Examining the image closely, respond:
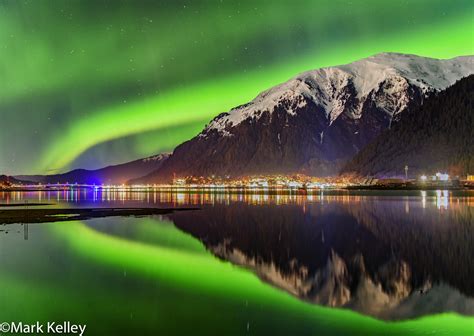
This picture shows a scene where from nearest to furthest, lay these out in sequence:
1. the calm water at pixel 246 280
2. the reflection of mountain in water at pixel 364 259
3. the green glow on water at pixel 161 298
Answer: the green glow on water at pixel 161 298
the calm water at pixel 246 280
the reflection of mountain in water at pixel 364 259

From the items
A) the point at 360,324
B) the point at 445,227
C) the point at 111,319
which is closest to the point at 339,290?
the point at 360,324

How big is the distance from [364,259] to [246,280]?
9234 mm

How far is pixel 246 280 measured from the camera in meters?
30.0

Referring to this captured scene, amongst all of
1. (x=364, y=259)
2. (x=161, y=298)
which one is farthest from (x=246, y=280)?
(x=364, y=259)

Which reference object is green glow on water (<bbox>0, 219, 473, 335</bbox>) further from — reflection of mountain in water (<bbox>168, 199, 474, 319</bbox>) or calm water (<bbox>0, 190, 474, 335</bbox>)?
reflection of mountain in water (<bbox>168, 199, 474, 319</bbox>)

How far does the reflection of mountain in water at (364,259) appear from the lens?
25.4m

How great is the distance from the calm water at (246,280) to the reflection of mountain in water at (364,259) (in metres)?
0.07

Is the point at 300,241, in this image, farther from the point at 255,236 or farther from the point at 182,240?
the point at 182,240

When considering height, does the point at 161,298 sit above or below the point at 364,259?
below

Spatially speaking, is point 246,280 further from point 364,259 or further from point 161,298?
point 364,259

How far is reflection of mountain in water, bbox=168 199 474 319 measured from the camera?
25.4 meters

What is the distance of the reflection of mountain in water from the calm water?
75 mm

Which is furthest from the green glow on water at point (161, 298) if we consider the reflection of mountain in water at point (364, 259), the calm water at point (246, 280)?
the reflection of mountain in water at point (364, 259)

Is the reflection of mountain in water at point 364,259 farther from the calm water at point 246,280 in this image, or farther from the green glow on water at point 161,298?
the green glow on water at point 161,298
